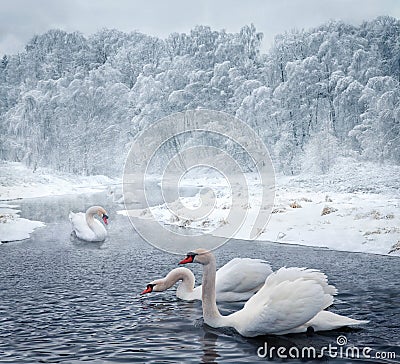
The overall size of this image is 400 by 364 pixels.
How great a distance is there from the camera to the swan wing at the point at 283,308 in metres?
7.71

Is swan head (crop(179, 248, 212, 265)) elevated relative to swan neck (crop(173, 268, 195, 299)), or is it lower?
elevated

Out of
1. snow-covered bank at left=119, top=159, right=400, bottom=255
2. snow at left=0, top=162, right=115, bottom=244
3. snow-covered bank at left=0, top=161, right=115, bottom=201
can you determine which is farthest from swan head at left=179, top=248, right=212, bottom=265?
snow-covered bank at left=0, top=161, right=115, bottom=201

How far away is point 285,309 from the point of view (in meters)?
7.72

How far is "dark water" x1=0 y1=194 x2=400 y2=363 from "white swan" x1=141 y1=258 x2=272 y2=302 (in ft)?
0.93

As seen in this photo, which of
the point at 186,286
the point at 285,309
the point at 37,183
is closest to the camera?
the point at 285,309

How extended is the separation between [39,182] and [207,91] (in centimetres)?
1656

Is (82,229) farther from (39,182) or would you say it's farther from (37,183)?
(39,182)

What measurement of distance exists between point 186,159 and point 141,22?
576 inches

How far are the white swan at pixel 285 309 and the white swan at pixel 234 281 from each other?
157 centimetres

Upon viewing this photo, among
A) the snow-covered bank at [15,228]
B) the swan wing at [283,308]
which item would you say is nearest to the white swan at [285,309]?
the swan wing at [283,308]

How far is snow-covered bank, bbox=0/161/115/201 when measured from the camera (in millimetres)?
43219

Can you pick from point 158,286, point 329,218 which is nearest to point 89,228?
point 329,218

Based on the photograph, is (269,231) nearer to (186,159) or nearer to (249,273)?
(249,273)

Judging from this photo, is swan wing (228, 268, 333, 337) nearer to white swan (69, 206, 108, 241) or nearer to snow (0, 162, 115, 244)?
white swan (69, 206, 108, 241)
